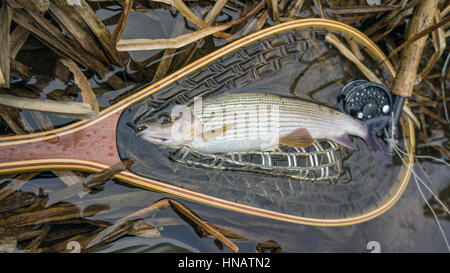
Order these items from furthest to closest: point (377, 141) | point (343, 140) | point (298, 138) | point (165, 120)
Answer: point (377, 141)
point (343, 140)
point (298, 138)
point (165, 120)

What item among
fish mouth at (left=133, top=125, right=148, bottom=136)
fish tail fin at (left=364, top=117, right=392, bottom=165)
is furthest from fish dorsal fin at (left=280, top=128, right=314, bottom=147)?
fish mouth at (left=133, top=125, right=148, bottom=136)

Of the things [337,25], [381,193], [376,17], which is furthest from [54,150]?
[376,17]

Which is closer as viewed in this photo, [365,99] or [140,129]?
[140,129]

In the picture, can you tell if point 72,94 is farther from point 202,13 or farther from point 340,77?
point 340,77

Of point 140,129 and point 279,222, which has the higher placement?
→ point 140,129

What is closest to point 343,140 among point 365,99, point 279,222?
point 365,99

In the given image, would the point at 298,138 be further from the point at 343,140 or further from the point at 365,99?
the point at 365,99

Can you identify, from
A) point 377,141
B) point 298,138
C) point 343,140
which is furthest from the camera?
point 377,141

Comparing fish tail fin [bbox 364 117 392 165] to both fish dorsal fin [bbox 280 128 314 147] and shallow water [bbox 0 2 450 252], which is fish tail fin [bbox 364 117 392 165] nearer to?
shallow water [bbox 0 2 450 252]
